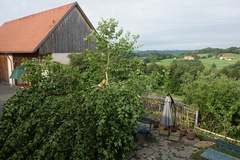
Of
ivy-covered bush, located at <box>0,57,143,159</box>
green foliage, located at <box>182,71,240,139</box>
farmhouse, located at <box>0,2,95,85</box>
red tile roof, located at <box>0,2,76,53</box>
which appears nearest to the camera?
ivy-covered bush, located at <box>0,57,143,159</box>

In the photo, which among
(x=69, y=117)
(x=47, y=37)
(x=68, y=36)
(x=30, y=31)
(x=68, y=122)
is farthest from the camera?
(x=30, y=31)

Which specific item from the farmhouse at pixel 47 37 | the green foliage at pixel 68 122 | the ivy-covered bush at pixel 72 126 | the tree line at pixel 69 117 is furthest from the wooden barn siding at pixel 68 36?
the ivy-covered bush at pixel 72 126

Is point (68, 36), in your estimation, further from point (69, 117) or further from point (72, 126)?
point (72, 126)

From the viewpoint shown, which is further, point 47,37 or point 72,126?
point 47,37

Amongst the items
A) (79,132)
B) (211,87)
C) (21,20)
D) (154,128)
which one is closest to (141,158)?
(154,128)

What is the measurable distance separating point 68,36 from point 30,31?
12.2 ft

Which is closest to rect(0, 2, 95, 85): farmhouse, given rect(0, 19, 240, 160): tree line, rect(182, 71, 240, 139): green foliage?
rect(0, 19, 240, 160): tree line

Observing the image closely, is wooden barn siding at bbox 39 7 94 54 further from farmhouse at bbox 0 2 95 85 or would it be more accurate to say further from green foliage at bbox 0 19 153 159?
green foliage at bbox 0 19 153 159

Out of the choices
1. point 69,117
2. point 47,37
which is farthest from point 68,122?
point 47,37

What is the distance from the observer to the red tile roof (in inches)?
595

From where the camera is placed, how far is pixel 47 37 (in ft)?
48.5

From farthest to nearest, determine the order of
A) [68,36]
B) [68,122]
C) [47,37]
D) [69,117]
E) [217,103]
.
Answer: [68,36], [47,37], [217,103], [69,117], [68,122]

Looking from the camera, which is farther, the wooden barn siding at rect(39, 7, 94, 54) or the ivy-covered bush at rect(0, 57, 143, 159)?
the wooden barn siding at rect(39, 7, 94, 54)

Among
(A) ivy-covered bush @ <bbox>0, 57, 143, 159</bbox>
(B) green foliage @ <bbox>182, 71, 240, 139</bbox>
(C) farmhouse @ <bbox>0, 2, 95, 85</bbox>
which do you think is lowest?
(B) green foliage @ <bbox>182, 71, 240, 139</bbox>
